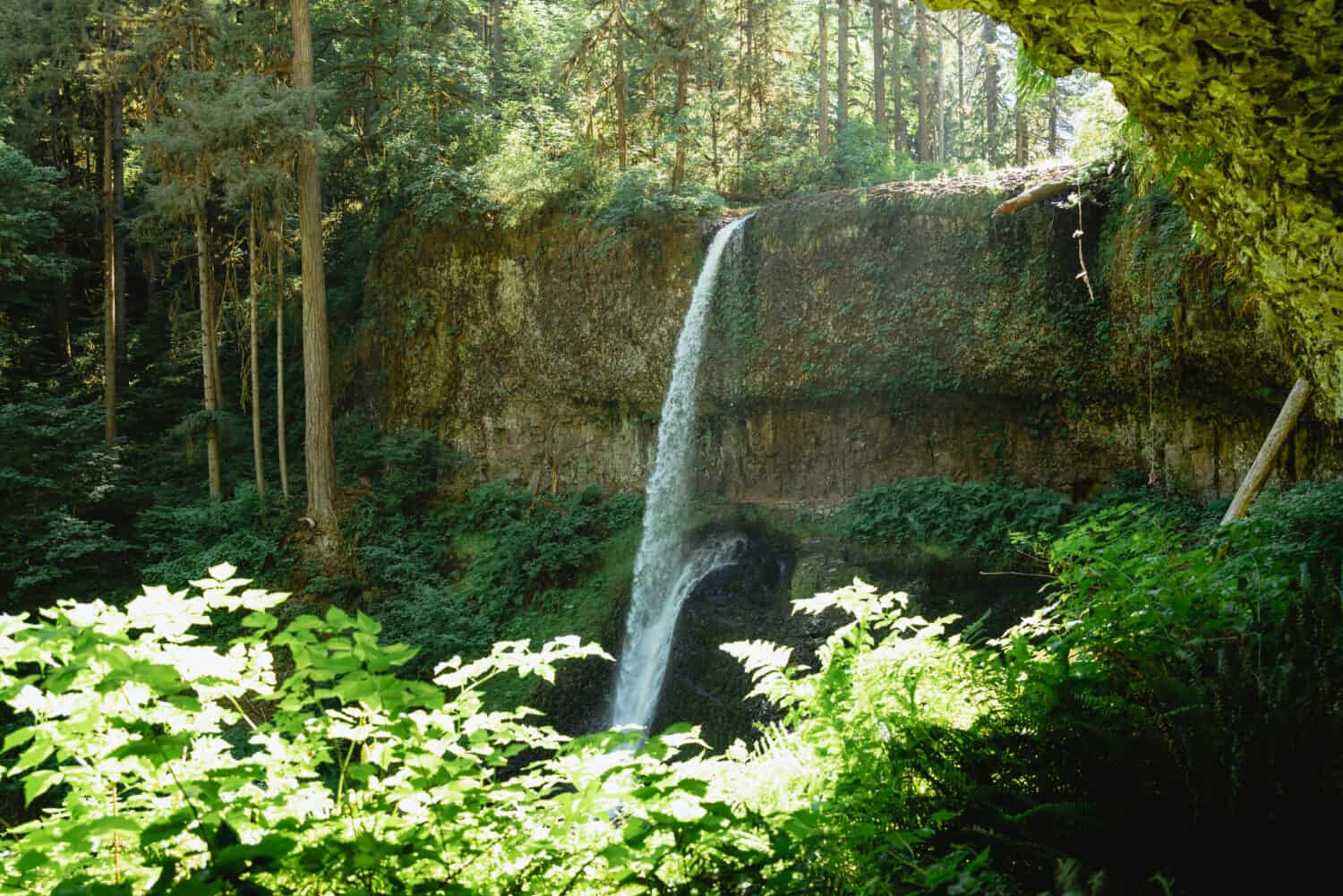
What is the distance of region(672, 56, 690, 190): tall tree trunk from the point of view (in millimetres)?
17469

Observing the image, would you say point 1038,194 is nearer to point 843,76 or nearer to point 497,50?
point 843,76

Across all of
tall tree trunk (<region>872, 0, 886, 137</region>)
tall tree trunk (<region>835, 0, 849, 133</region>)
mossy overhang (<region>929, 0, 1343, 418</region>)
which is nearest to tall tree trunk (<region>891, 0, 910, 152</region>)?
tall tree trunk (<region>872, 0, 886, 137</region>)

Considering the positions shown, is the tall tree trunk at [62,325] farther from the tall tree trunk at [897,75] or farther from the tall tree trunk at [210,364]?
the tall tree trunk at [897,75]

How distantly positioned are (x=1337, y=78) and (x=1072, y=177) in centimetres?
1022

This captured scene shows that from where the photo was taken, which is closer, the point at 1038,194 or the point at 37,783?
the point at 37,783

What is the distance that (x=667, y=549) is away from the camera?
1456 cm

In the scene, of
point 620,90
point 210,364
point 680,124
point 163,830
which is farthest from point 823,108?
point 163,830

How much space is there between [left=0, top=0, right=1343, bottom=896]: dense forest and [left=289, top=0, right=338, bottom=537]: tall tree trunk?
9 cm

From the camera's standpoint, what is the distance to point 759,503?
14.5 meters

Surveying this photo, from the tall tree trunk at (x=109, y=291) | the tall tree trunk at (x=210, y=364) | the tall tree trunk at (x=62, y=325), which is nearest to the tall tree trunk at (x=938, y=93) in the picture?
the tall tree trunk at (x=210, y=364)

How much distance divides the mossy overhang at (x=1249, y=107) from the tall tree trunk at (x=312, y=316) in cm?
1355

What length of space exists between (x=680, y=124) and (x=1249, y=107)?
640 inches

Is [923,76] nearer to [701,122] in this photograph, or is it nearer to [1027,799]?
[701,122]

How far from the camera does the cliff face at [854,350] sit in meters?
10.9
